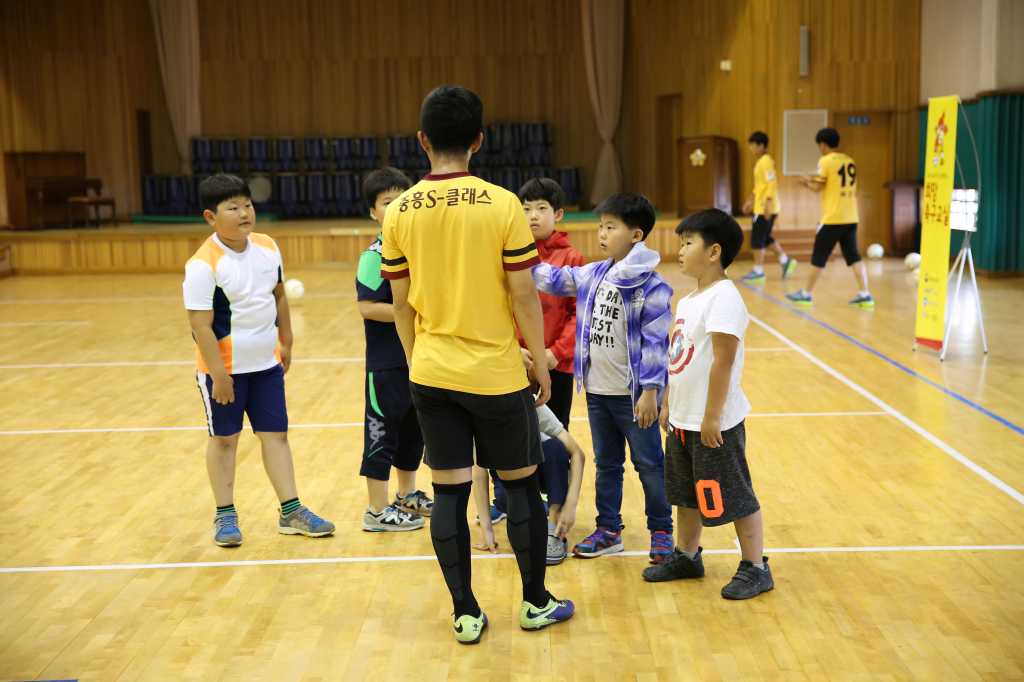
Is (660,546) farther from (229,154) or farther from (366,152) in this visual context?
(229,154)

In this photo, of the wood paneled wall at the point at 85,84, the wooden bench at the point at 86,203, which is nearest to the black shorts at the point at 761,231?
the wooden bench at the point at 86,203

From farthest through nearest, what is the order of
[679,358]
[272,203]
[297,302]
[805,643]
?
[272,203], [297,302], [679,358], [805,643]

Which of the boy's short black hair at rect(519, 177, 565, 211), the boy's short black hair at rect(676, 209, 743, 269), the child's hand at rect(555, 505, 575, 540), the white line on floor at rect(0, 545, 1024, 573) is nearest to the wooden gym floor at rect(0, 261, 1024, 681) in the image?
the white line on floor at rect(0, 545, 1024, 573)

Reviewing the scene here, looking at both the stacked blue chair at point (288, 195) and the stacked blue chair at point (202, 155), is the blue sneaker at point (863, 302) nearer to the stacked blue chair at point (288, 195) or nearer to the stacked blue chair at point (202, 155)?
the stacked blue chair at point (288, 195)

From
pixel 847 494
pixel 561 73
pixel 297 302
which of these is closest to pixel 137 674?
pixel 847 494

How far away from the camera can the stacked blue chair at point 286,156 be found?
56.6 feet

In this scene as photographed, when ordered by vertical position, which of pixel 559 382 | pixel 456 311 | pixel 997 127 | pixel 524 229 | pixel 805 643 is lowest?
pixel 805 643

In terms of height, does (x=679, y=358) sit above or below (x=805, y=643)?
above

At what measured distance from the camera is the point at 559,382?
3391 millimetres

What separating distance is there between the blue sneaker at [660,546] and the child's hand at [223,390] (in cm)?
158

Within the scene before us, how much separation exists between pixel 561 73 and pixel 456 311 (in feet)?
53.7

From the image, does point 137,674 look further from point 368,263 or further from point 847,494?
point 847,494

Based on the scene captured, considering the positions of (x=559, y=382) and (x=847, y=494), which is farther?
(x=847, y=494)

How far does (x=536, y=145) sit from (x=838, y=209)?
30.8 feet
